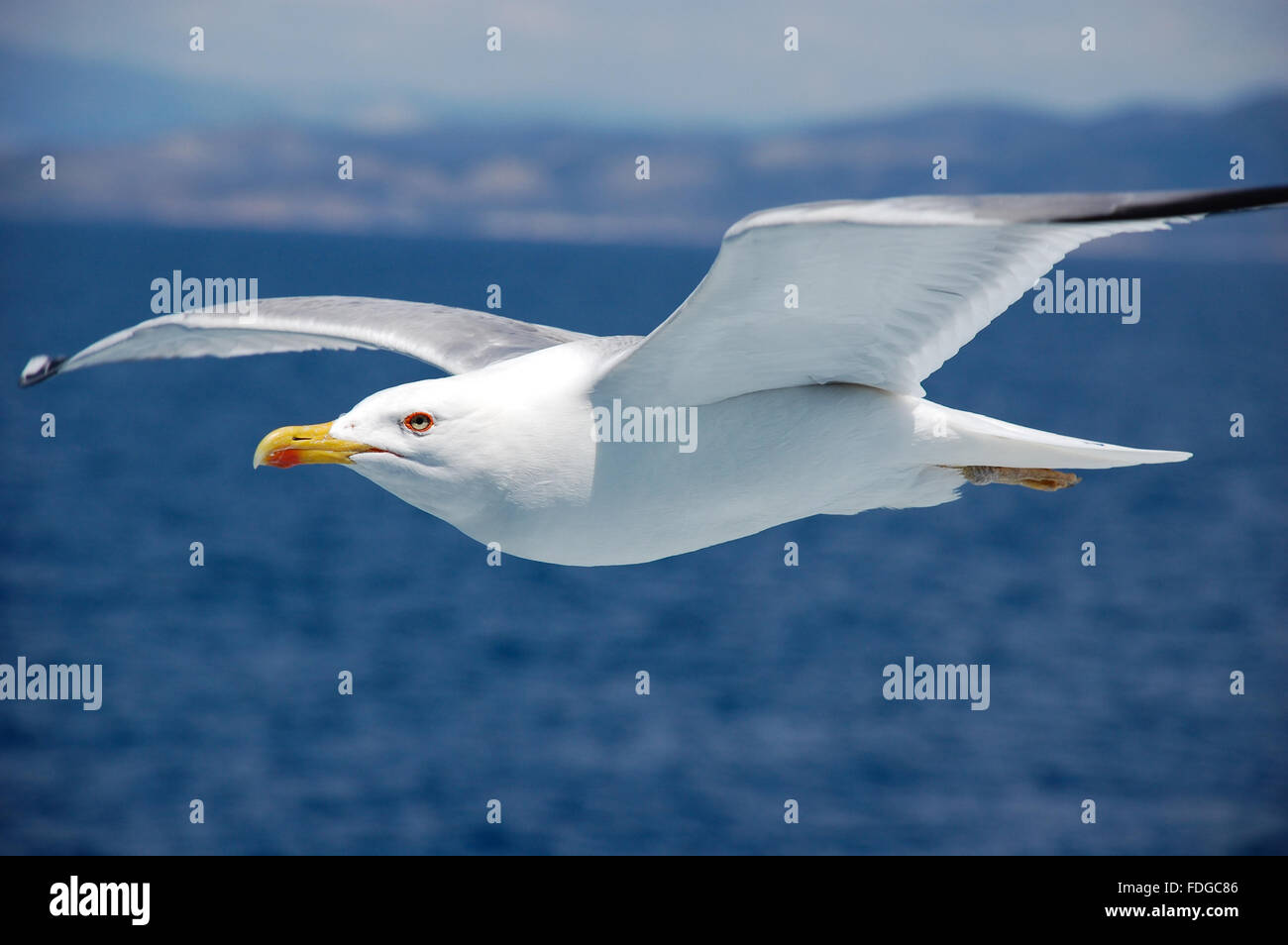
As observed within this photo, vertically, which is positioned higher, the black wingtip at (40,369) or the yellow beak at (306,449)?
the black wingtip at (40,369)

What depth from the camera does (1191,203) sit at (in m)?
3.87

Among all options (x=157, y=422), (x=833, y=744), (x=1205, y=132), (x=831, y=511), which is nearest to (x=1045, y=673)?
(x=833, y=744)

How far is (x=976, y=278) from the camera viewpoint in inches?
186

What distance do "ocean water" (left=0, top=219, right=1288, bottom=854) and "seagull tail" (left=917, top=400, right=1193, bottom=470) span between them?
22.4m

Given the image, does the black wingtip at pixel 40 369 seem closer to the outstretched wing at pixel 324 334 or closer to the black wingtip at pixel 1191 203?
the outstretched wing at pixel 324 334

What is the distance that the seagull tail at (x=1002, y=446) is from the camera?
5621mm

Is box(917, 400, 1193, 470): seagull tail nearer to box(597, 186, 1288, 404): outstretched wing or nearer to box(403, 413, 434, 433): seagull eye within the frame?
box(597, 186, 1288, 404): outstretched wing

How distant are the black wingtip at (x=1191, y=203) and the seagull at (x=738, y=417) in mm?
353

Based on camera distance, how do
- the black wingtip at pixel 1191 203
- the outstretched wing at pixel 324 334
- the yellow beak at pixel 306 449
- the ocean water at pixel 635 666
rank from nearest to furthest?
1. the black wingtip at pixel 1191 203
2. the yellow beak at pixel 306 449
3. the outstretched wing at pixel 324 334
4. the ocean water at pixel 635 666

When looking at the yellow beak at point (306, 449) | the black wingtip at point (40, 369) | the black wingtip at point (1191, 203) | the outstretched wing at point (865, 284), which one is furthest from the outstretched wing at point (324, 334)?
the black wingtip at point (1191, 203)

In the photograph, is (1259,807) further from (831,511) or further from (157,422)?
(157,422)

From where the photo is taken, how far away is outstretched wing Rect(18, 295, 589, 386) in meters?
6.73

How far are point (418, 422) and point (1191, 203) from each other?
9.40 ft

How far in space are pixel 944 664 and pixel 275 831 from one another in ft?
56.4
